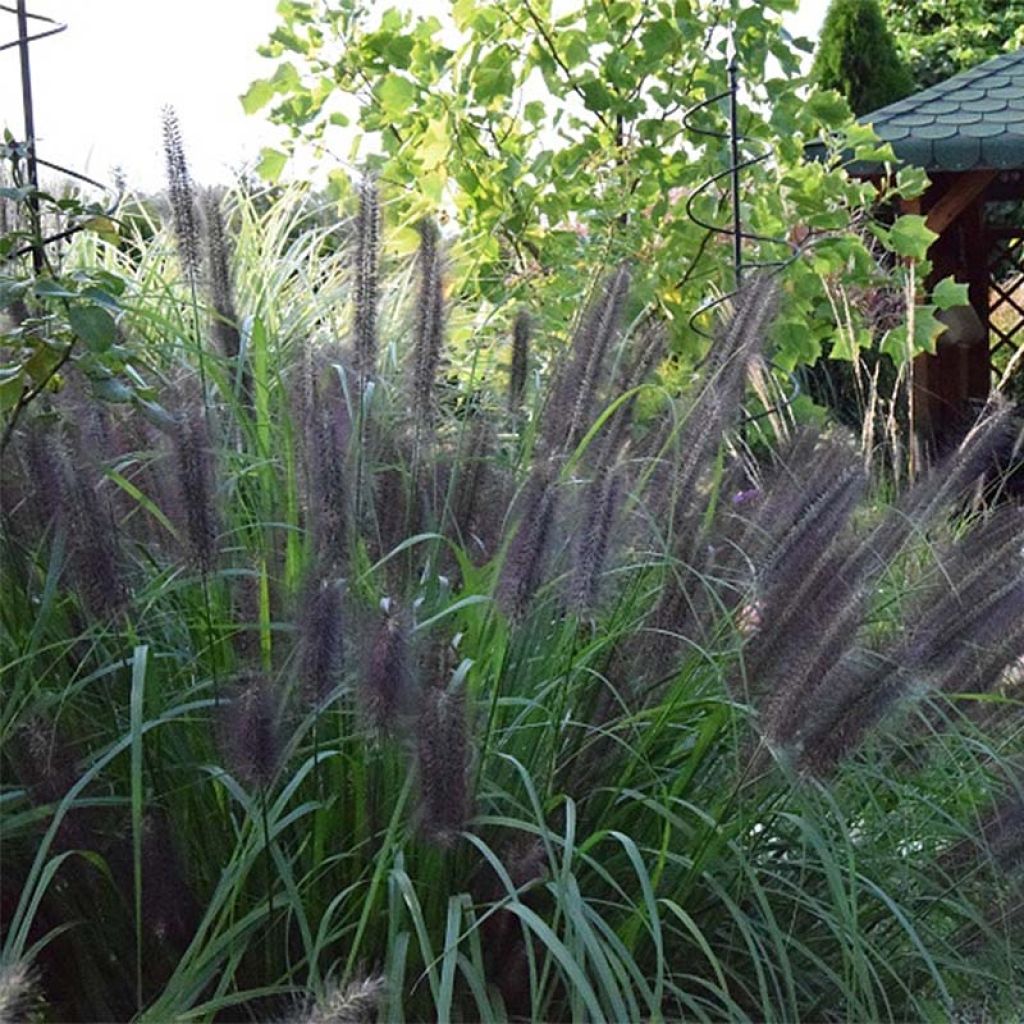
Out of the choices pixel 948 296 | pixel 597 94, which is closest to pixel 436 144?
pixel 597 94

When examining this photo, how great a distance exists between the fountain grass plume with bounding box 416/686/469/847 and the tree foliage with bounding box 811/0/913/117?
11797mm

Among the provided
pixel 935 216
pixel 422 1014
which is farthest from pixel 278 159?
pixel 935 216

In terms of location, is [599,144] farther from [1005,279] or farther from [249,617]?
[1005,279]

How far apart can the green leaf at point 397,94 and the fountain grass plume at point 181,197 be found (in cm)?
218

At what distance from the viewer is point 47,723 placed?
69.9 inches

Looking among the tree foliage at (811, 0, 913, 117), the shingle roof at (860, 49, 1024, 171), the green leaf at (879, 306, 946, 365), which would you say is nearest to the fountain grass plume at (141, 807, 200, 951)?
the green leaf at (879, 306, 946, 365)

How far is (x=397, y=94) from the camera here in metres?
4.22

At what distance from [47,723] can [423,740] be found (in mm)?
515

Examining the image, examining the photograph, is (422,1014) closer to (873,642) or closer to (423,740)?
(423,740)

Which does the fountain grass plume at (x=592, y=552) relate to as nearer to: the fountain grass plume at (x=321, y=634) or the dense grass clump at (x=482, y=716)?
the dense grass clump at (x=482, y=716)

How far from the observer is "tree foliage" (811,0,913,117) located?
12.6 m

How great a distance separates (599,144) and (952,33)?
17.2 meters

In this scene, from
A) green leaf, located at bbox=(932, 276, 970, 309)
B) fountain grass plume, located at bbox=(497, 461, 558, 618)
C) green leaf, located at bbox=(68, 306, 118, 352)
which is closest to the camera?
fountain grass plume, located at bbox=(497, 461, 558, 618)

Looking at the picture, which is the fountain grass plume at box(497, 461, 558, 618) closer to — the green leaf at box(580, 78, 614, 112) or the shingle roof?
the green leaf at box(580, 78, 614, 112)
